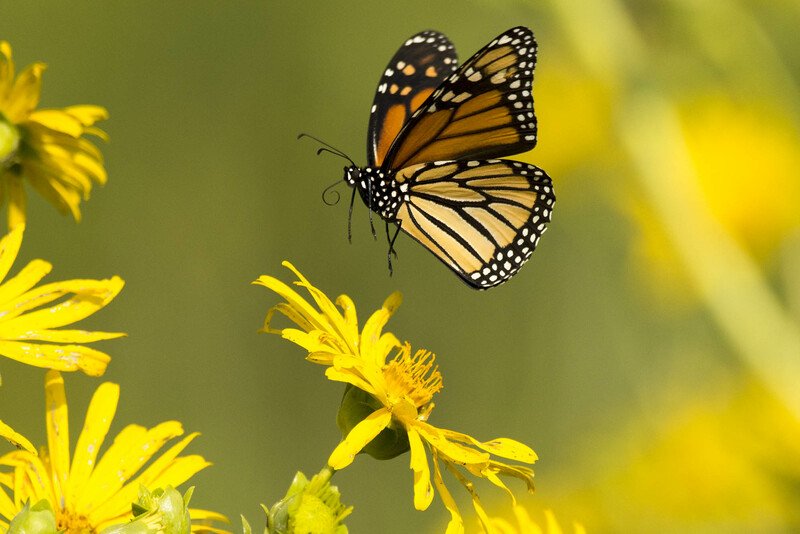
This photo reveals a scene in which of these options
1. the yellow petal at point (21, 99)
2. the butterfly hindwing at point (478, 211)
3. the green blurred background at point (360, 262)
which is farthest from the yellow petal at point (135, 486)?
the green blurred background at point (360, 262)

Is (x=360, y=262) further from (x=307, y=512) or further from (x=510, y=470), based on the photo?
(x=307, y=512)

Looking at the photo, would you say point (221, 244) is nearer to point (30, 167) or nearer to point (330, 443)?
point (330, 443)

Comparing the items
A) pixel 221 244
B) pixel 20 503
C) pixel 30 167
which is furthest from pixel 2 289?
pixel 221 244

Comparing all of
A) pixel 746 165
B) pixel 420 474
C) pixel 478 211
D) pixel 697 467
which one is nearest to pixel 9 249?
pixel 420 474

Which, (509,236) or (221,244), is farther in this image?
(221,244)

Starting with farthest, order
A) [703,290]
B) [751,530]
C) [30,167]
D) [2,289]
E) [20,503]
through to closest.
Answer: [751,530], [703,290], [30,167], [2,289], [20,503]

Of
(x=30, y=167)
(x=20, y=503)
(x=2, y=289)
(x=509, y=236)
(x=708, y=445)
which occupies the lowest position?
(x=708, y=445)
